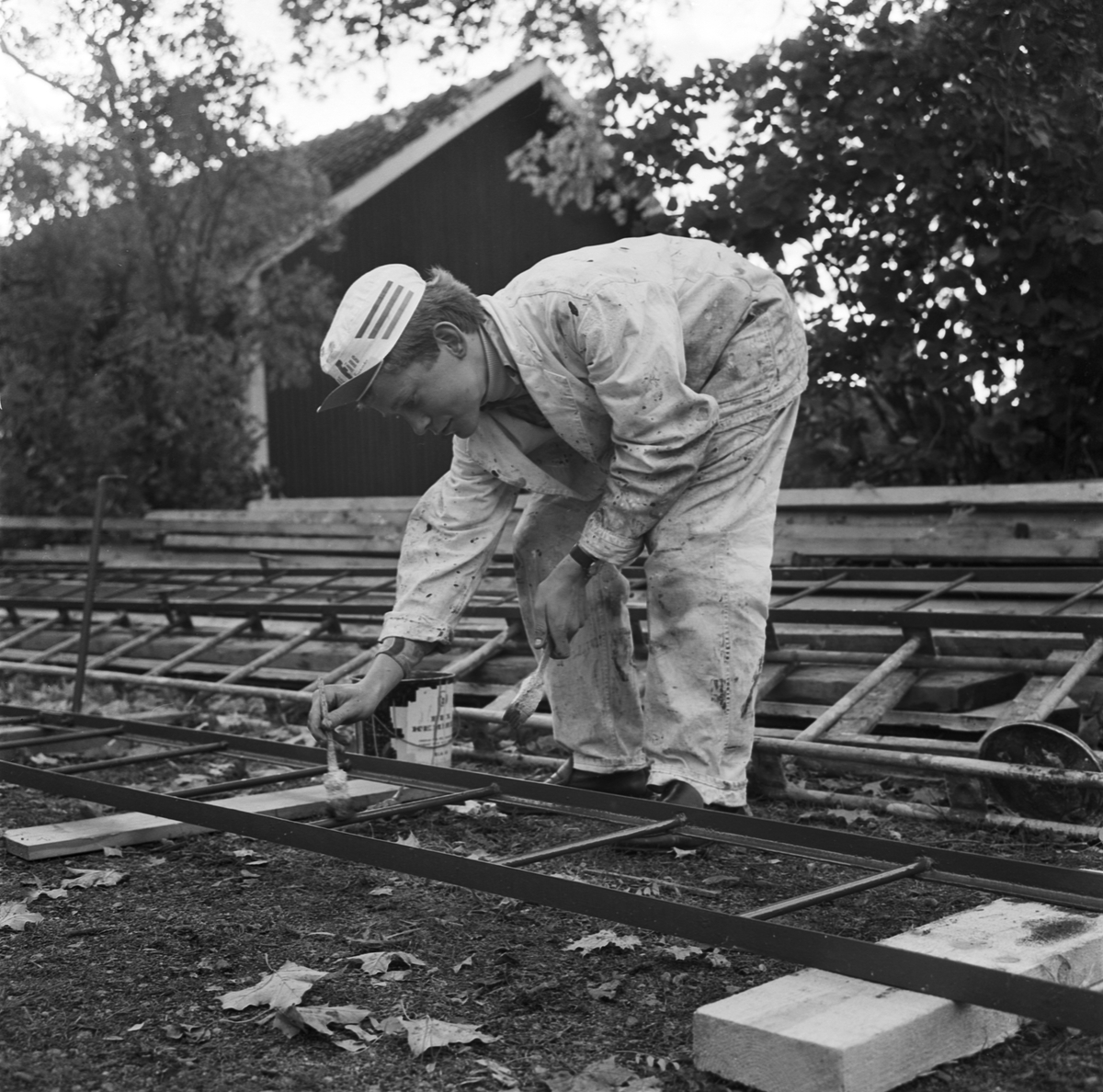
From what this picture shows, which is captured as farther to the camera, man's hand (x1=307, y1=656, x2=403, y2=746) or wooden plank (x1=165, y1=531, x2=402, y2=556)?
wooden plank (x1=165, y1=531, x2=402, y2=556)

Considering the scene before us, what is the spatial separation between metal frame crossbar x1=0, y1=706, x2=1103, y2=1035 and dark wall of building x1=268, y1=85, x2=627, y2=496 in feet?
35.8

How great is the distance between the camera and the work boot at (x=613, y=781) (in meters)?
3.89

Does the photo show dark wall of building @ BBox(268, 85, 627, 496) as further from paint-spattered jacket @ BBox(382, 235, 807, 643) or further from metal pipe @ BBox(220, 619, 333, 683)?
paint-spattered jacket @ BBox(382, 235, 807, 643)

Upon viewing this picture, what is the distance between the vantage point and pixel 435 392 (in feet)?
10.2

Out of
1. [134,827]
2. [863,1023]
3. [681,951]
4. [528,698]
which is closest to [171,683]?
[134,827]

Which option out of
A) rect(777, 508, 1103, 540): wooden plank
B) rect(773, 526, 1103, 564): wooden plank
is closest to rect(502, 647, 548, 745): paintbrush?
rect(773, 526, 1103, 564): wooden plank

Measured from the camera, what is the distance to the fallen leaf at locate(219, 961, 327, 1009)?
2.43 metres

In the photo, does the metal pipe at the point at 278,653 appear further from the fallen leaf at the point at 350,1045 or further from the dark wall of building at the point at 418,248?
the dark wall of building at the point at 418,248

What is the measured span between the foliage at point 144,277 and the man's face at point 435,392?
10.3m

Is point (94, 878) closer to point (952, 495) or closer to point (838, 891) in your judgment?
point (838, 891)

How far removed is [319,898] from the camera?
318 cm

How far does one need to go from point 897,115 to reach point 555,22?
462cm

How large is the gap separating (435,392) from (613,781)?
139 centimetres

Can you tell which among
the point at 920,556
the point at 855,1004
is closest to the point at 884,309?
the point at 920,556
